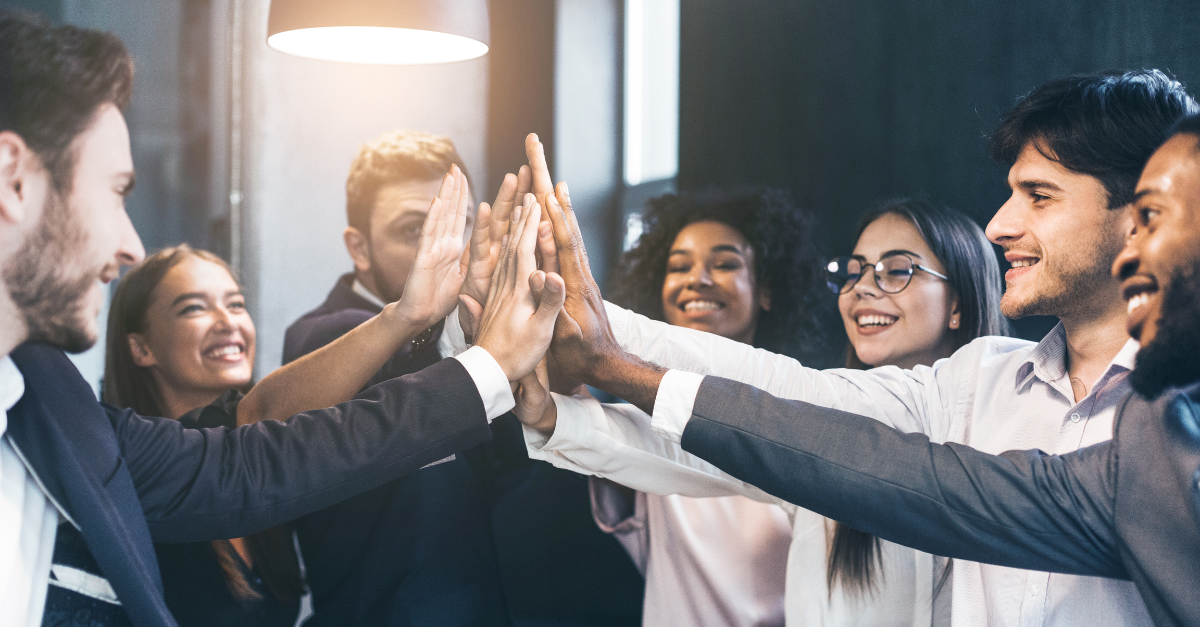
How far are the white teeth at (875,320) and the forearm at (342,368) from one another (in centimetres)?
130

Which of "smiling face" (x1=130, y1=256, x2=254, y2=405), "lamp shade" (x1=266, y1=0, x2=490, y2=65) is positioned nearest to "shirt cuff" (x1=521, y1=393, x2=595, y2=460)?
"lamp shade" (x1=266, y1=0, x2=490, y2=65)

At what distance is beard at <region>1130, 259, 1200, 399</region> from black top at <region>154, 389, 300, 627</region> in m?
1.73

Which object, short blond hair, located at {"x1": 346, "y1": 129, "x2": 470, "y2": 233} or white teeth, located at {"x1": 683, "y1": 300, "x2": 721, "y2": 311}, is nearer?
white teeth, located at {"x1": 683, "y1": 300, "x2": 721, "y2": 311}

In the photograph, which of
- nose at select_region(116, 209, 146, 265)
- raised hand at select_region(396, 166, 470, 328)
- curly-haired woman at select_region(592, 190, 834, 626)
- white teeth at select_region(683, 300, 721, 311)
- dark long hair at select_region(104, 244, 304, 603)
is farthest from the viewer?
white teeth at select_region(683, 300, 721, 311)

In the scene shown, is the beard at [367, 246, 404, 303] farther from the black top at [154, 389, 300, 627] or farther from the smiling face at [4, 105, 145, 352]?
the smiling face at [4, 105, 145, 352]

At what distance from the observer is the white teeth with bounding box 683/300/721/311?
2838 millimetres

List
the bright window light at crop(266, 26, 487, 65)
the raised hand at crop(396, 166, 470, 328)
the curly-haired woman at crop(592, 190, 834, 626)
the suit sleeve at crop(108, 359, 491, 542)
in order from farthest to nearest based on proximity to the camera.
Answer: the bright window light at crop(266, 26, 487, 65), the curly-haired woman at crop(592, 190, 834, 626), the raised hand at crop(396, 166, 470, 328), the suit sleeve at crop(108, 359, 491, 542)

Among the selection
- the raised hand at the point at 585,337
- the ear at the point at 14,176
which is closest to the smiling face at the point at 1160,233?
the raised hand at the point at 585,337

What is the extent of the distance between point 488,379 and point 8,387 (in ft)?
2.47

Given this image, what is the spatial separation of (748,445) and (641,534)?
1144 millimetres

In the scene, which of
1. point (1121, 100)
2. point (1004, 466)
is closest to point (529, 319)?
point (1004, 466)

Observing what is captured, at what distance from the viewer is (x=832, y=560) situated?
6.31 feet

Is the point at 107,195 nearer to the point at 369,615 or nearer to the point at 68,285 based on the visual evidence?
the point at 68,285

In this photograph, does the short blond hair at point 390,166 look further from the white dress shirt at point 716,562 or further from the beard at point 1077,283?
the beard at point 1077,283
